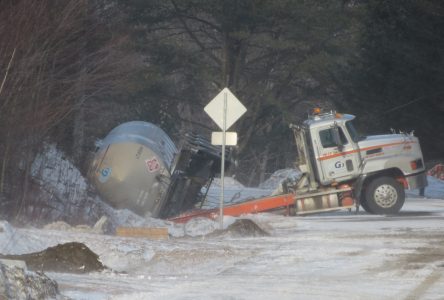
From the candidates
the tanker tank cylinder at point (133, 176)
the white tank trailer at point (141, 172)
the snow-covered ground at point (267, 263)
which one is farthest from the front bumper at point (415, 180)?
the tanker tank cylinder at point (133, 176)

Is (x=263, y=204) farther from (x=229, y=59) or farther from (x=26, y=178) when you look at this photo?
(x=229, y=59)

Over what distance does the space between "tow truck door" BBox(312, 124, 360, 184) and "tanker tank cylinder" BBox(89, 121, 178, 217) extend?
13.1 ft

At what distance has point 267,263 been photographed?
14969 mm

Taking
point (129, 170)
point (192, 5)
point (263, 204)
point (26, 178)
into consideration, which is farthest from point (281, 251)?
point (192, 5)

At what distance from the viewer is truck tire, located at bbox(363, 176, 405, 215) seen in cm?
2519

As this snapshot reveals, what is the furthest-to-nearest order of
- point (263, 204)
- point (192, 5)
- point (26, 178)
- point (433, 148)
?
1. point (192, 5)
2. point (433, 148)
3. point (263, 204)
4. point (26, 178)

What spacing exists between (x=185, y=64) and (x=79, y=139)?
2506 centimetres

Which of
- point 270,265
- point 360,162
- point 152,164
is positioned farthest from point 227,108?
point 270,265

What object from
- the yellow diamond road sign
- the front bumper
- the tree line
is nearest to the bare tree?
the tree line

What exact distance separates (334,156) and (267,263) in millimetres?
10615

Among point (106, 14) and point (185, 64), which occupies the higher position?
point (185, 64)

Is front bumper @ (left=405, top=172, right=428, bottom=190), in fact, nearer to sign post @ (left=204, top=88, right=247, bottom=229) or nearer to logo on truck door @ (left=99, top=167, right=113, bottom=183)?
sign post @ (left=204, top=88, right=247, bottom=229)

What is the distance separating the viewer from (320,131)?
25.2m

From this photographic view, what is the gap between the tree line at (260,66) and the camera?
86.1 feet
